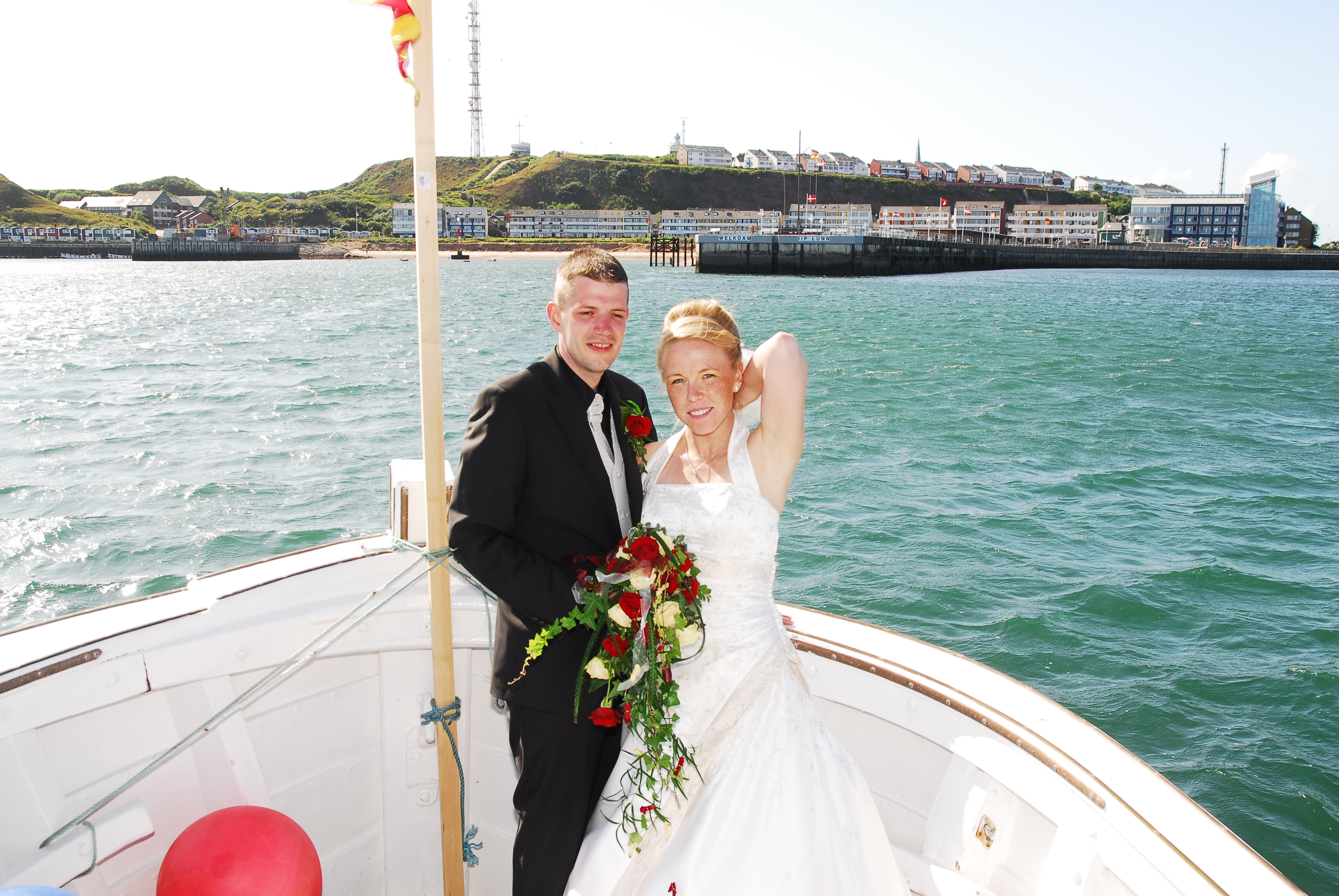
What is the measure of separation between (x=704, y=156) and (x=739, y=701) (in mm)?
172167

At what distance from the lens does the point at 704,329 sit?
225cm

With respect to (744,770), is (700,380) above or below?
above

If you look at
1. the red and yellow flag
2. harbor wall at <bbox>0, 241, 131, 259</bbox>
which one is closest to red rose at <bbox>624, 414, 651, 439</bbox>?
the red and yellow flag

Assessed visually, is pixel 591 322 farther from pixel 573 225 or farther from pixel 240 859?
pixel 573 225

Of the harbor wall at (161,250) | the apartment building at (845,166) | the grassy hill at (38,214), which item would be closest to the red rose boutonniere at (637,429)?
the harbor wall at (161,250)

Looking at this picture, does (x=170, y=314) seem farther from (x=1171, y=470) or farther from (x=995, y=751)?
(x=995, y=751)

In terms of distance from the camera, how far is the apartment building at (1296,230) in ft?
471

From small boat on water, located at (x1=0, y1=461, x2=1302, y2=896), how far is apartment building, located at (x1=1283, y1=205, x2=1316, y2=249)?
17638cm

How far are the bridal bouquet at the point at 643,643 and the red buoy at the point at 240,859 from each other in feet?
2.59

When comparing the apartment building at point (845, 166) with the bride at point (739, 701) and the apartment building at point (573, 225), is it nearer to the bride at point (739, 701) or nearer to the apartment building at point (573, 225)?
the apartment building at point (573, 225)

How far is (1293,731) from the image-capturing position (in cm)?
659

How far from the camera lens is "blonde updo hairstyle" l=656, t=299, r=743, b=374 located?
2.25m

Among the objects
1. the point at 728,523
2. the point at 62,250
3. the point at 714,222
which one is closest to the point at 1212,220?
the point at 714,222

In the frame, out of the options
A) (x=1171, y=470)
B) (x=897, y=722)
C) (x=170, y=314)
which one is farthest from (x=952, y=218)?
(x=897, y=722)
